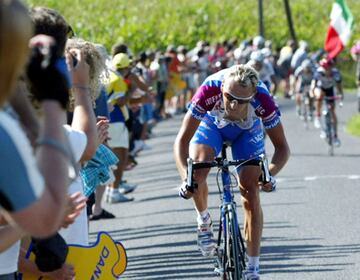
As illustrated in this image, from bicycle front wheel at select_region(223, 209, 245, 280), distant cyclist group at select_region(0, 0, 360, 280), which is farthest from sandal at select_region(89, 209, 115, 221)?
bicycle front wheel at select_region(223, 209, 245, 280)

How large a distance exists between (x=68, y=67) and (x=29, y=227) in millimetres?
1270

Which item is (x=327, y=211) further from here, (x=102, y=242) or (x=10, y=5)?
(x=10, y=5)

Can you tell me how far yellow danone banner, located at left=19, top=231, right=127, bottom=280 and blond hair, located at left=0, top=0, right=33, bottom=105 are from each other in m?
2.14

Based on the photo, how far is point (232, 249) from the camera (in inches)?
323

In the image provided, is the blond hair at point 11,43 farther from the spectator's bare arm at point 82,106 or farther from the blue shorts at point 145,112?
the blue shorts at point 145,112

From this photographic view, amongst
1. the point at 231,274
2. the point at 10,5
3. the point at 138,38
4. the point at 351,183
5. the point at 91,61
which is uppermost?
the point at 10,5

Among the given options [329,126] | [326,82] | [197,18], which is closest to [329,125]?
[329,126]

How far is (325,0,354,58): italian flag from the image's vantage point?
30000 millimetres

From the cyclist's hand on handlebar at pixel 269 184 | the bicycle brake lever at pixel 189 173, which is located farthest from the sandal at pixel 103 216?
the cyclist's hand on handlebar at pixel 269 184

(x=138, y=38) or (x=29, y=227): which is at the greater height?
(x=29, y=227)

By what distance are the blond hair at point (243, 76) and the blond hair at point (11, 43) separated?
4.74 m

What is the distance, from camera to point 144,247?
39.1ft

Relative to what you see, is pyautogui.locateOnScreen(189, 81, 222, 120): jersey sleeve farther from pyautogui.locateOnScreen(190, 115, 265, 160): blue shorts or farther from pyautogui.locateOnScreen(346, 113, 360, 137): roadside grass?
pyautogui.locateOnScreen(346, 113, 360, 137): roadside grass

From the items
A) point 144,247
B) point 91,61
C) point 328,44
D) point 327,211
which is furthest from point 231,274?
point 328,44
